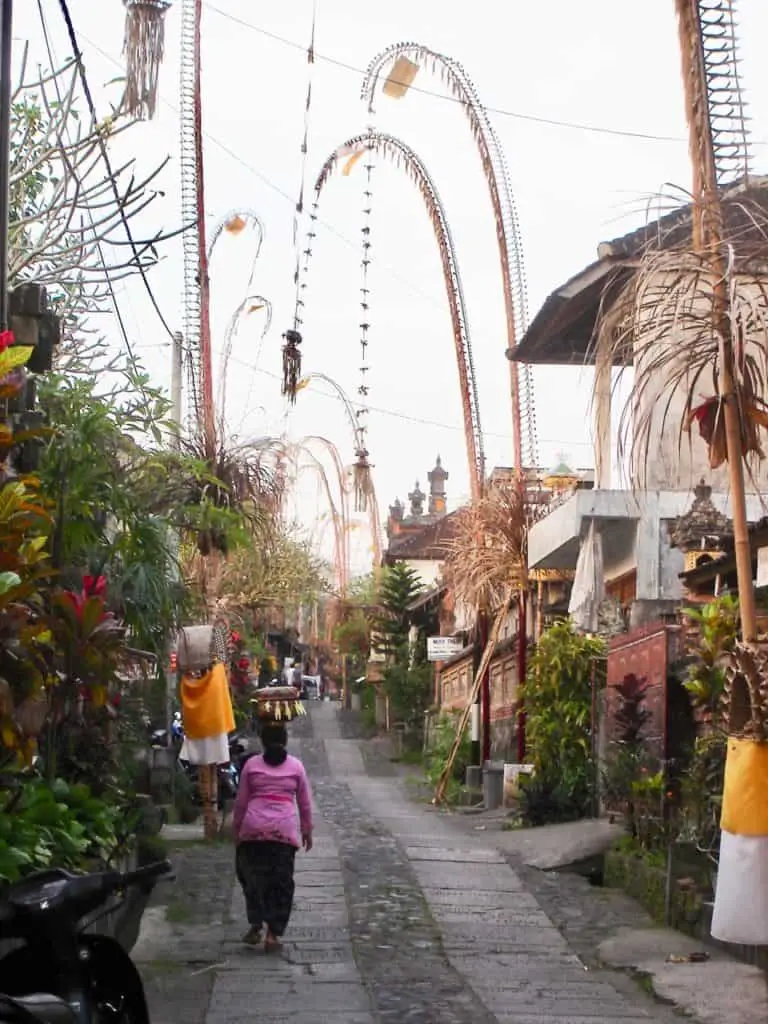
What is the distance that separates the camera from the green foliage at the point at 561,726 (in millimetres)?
18594

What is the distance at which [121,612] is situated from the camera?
12.7 metres

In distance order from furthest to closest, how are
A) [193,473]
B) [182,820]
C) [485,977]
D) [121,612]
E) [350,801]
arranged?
[350,801], [182,820], [193,473], [121,612], [485,977]

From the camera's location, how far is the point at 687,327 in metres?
8.77

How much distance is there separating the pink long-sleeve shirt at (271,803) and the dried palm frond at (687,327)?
159 inches

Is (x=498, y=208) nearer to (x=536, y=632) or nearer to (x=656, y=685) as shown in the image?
(x=536, y=632)

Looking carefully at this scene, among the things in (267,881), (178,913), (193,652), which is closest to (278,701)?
(193,652)

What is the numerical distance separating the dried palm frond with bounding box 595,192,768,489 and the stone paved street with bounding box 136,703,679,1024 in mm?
3345

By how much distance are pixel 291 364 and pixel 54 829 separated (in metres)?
11.3

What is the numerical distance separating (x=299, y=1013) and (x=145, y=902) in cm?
338

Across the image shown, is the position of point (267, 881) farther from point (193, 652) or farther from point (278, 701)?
point (278, 701)

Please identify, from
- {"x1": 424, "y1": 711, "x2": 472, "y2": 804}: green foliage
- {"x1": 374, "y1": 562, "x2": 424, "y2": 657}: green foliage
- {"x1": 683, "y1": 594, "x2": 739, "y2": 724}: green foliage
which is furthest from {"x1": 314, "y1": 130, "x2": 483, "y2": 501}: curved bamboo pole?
{"x1": 374, "y1": 562, "x2": 424, "y2": 657}: green foliage

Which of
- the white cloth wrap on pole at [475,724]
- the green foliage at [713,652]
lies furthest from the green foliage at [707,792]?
the white cloth wrap on pole at [475,724]

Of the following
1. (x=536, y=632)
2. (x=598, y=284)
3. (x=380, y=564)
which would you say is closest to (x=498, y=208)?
(x=598, y=284)

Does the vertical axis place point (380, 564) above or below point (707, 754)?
above
